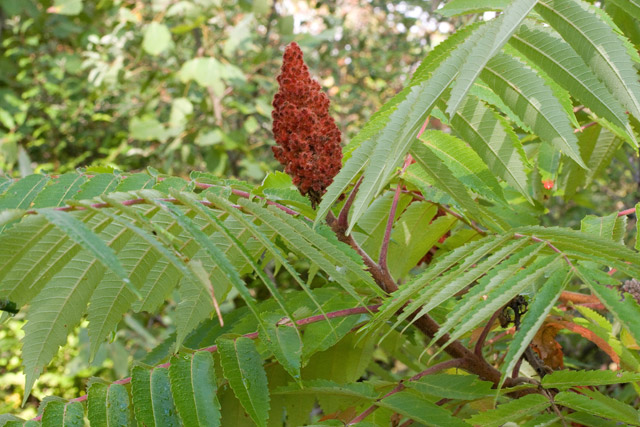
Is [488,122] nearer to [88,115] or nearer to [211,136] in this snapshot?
[211,136]

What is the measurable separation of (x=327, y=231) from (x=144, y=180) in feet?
1.48

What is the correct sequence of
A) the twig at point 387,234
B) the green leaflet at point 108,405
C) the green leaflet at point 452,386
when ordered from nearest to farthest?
the green leaflet at point 108,405 < the green leaflet at point 452,386 < the twig at point 387,234

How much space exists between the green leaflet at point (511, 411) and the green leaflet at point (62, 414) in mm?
717

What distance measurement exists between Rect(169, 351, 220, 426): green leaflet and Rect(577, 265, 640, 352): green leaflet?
65 cm

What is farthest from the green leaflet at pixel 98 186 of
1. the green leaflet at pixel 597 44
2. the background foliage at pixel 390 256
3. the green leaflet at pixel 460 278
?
the green leaflet at pixel 597 44

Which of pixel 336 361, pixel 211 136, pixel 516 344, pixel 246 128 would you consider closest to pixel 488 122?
pixel 516 344

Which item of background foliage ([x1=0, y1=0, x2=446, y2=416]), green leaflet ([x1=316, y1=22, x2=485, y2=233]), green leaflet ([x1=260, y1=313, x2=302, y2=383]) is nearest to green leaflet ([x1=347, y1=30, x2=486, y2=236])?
green leaflet ([x1=316, y1=22, x2=485, y2=233])

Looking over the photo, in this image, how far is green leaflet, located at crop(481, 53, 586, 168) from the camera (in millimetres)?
969

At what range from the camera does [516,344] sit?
801 mm

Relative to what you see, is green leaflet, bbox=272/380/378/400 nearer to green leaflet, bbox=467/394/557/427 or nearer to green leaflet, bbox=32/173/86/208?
green leaflet, bbox=467/394/557/427

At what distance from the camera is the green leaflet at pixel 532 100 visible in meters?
0.97

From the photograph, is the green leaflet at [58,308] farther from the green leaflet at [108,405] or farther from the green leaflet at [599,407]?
the green leaflet at [599,407]

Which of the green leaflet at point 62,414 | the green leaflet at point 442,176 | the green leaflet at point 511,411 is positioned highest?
the green leaflet at point 442,176

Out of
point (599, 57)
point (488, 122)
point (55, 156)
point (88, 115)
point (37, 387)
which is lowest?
point (37, 387)
